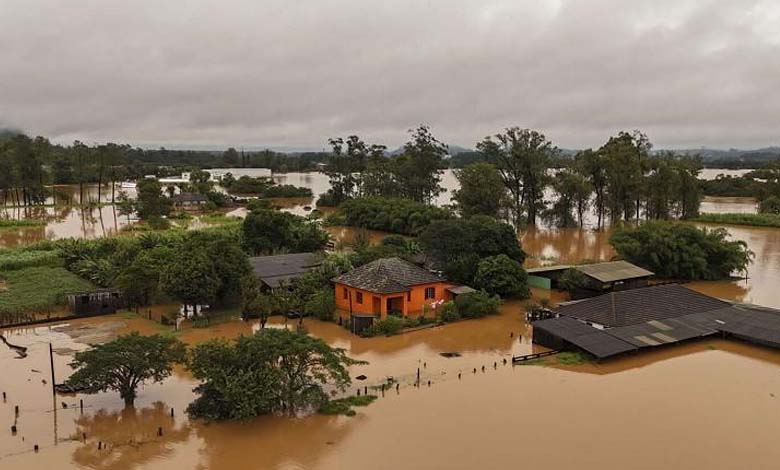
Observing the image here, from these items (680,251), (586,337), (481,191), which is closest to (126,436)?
(586,337)

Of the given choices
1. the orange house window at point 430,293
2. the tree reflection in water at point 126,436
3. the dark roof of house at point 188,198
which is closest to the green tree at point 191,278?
the tree reflection in water at point 126,436

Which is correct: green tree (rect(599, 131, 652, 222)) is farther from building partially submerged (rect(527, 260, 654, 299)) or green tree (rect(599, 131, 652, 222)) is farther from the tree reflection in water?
the tree reflection in water

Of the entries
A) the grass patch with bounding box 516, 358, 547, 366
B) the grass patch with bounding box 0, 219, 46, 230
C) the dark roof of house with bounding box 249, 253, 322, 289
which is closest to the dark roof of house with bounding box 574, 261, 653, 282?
the grass patch with bounding box 516, 358, 547, 366

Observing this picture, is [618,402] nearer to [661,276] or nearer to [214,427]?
[214,427]

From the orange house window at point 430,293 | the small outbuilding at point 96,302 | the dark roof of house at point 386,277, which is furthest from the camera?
the orange house window at point 430,293

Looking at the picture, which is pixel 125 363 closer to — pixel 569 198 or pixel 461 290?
pixel 461 290

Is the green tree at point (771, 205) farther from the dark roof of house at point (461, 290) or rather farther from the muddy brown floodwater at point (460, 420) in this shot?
the dark roof of house at point (461, 290)
